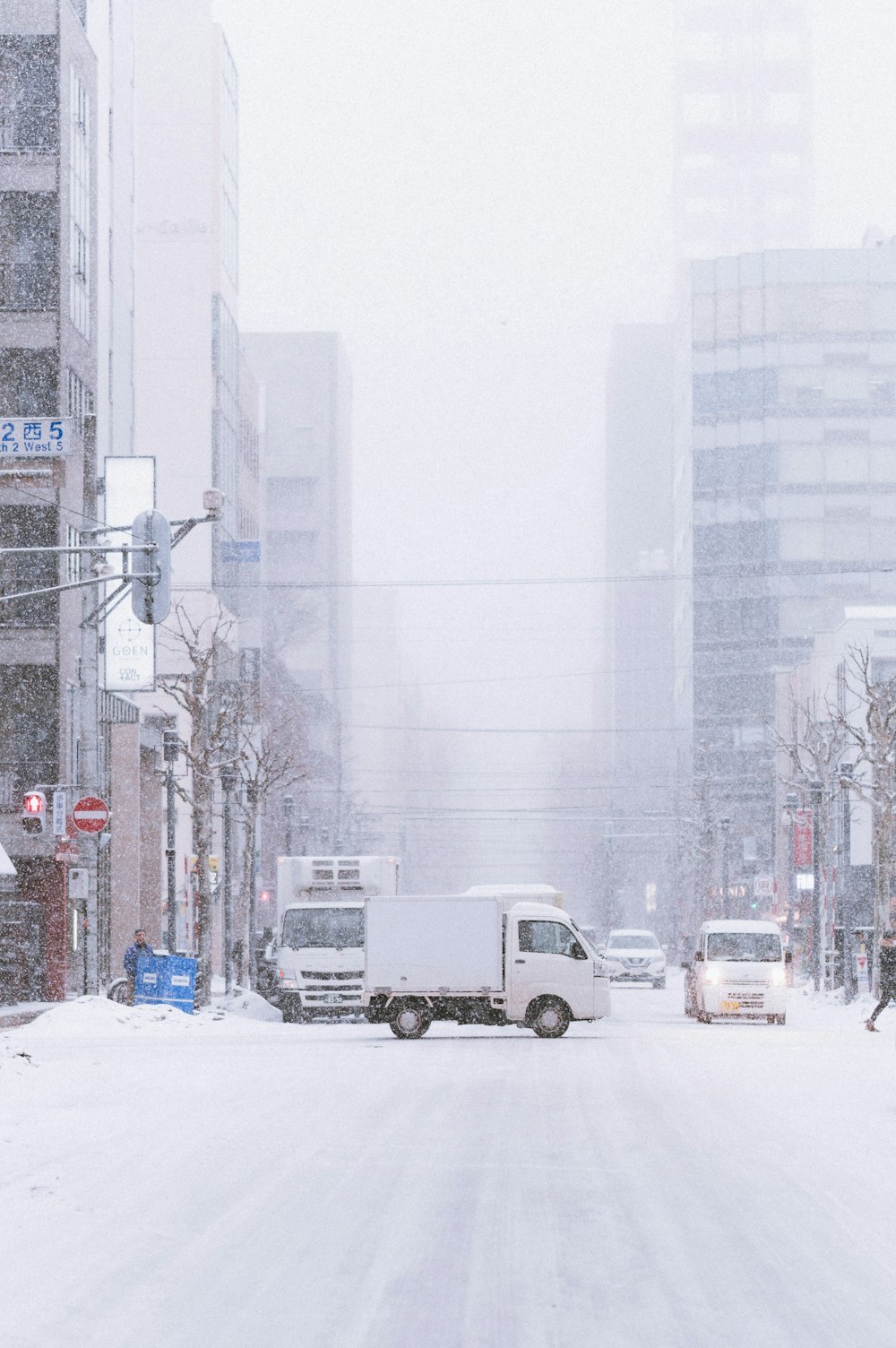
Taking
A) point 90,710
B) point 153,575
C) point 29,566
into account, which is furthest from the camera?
point 90,710

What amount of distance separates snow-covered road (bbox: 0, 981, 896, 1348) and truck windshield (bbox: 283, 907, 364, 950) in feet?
46.4

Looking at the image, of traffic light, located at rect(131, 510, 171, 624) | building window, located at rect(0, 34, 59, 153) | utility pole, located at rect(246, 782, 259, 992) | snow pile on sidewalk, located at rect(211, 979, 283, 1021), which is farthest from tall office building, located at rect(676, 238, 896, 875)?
traffic light, located at rect(131, 510, 171, 624)

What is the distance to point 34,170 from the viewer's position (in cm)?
5528

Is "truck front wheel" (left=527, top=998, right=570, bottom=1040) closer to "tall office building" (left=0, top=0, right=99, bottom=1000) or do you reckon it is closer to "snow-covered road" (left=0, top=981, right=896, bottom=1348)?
"snow-covered road" (left=0, top=981, right=896, bottom=1348)

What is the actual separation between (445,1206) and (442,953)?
778 inches

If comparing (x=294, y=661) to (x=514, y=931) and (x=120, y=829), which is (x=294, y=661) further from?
(x=514, y=931)

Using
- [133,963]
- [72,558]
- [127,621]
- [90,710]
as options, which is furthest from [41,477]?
[133,963]

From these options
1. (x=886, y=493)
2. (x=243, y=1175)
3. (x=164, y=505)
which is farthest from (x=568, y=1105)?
(x=886, y=493)

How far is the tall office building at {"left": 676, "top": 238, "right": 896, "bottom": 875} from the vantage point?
142 m

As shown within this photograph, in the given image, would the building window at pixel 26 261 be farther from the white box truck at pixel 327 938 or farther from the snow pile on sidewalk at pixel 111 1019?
the snow pile on sidewalk at pixel 111 1019

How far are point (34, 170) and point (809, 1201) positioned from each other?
46.8 m

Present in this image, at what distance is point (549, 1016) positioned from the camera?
107 ft

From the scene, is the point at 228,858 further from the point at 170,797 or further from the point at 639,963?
the point at 639,963

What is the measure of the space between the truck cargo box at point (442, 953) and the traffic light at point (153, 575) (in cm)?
831
